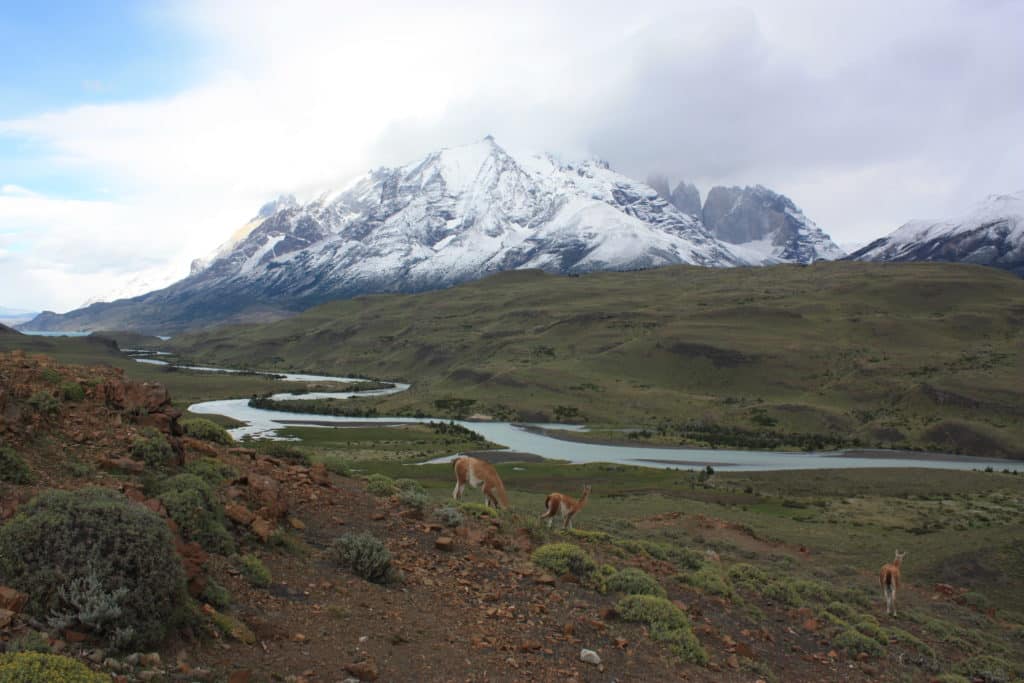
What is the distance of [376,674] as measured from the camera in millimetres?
8961

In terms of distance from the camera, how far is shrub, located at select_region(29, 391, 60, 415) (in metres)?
12.6

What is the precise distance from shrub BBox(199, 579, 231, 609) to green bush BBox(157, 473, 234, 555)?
4.73ft

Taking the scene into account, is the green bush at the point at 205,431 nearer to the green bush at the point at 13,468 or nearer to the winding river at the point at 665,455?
the green bush at the point at 13,468

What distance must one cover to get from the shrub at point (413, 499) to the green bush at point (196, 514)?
5662mm

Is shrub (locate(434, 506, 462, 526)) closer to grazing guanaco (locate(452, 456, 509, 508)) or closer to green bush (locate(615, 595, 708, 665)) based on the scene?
grazing guanaco (locate(452, 456, 509, 508))

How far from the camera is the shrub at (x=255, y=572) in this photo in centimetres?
1074

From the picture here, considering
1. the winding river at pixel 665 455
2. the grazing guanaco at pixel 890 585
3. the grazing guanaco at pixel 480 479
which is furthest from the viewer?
the winding river at pixel 665 455

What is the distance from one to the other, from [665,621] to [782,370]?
443 feet

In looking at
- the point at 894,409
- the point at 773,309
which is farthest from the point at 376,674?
the point at 773,309

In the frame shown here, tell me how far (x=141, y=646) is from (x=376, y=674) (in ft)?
9.21

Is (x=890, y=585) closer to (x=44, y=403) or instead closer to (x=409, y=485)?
(x=409, y=485)

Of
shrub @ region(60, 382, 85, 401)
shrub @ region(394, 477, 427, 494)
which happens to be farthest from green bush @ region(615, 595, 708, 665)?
shrub @ region(60, 382, 85, 401)

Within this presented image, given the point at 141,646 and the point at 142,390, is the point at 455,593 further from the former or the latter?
the point at 142,390

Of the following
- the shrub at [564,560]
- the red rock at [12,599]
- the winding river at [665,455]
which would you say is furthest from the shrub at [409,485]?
the winding river at [665,455]
